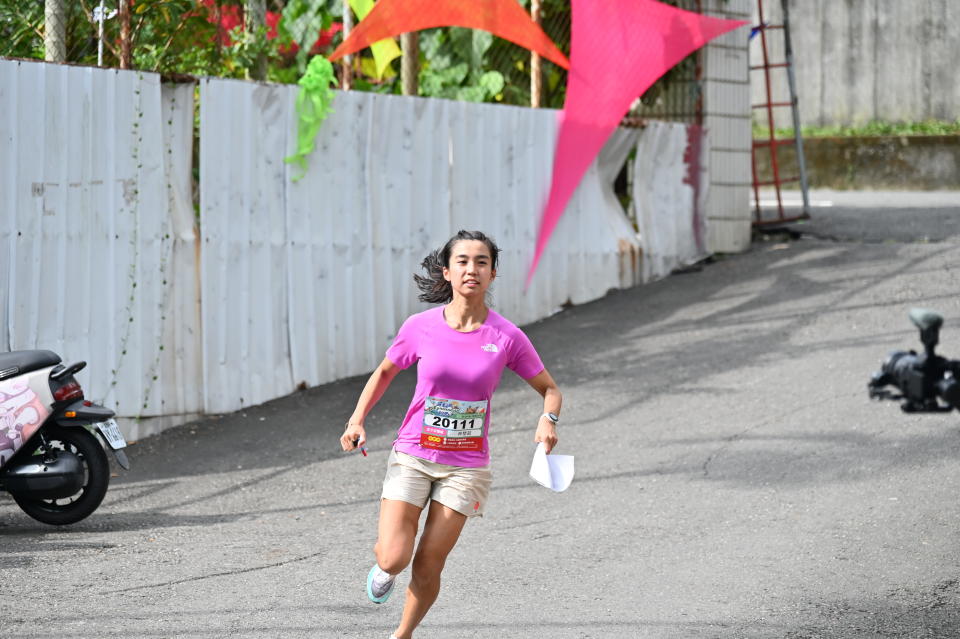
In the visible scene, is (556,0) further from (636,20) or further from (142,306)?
(142,306)

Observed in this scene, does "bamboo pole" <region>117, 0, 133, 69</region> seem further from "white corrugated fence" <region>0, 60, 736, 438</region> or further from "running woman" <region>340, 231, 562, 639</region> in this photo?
"running woman" <region>340, 231, 562, 639</region>

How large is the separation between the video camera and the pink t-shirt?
204 cm

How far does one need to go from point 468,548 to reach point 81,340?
3.49 metres

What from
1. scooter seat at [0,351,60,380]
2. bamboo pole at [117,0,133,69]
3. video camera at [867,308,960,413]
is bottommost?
scooter seat at [0,351,60,380]

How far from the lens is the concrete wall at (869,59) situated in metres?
21.2

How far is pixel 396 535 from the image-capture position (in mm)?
4906

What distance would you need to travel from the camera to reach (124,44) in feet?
30.2

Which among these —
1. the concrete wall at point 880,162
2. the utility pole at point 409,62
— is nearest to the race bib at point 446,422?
the utility pole at point 409,62

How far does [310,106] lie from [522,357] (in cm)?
549

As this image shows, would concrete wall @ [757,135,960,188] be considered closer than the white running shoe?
No

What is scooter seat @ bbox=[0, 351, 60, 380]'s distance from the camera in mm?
7355

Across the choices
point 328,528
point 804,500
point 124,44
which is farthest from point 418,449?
point 124,44

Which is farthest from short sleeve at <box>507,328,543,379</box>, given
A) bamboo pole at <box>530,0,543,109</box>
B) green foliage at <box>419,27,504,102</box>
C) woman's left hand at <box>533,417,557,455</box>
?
green foliage at <box>419,27,504,102</box>

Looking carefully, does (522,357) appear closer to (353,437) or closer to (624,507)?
(353,437)
